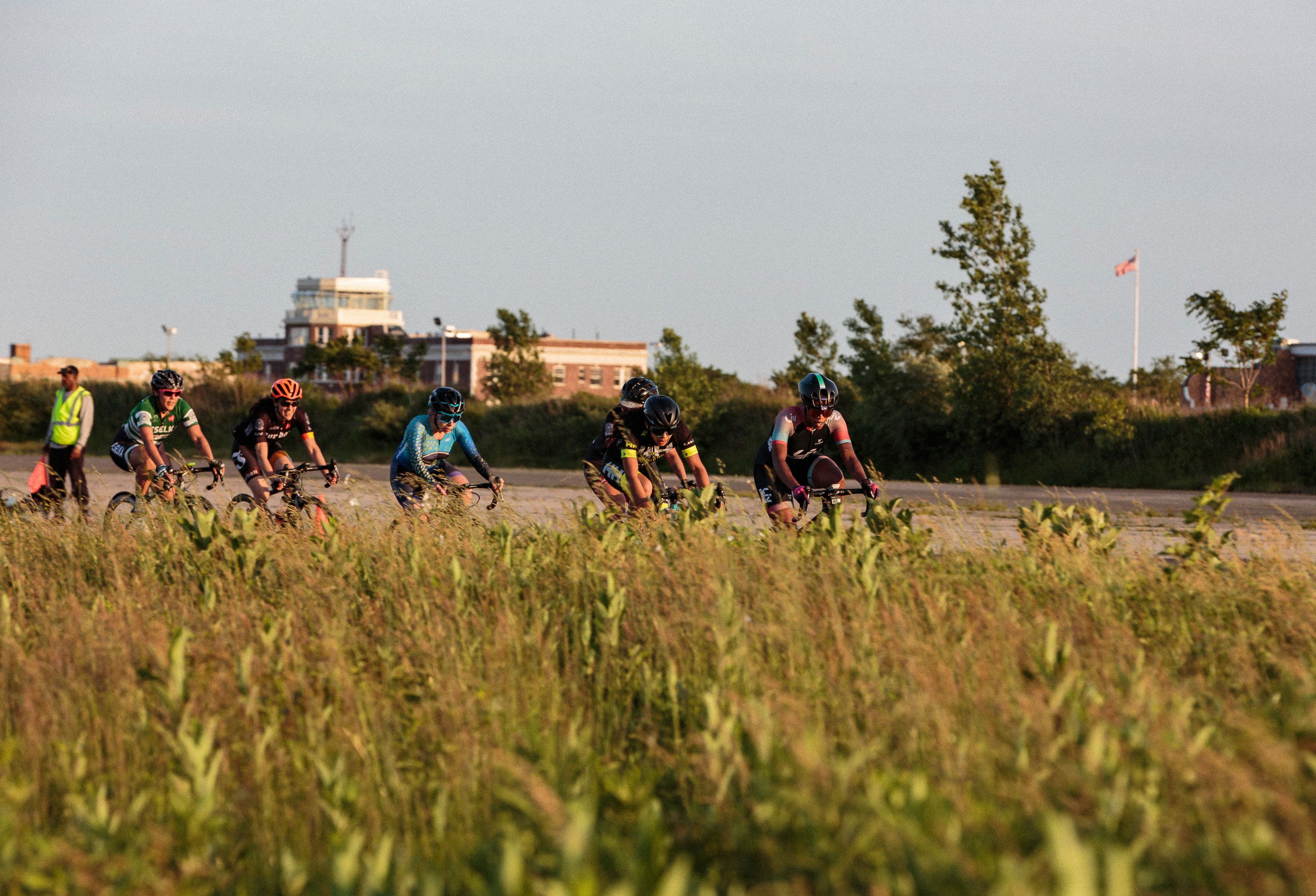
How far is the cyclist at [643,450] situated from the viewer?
9664 millimetres

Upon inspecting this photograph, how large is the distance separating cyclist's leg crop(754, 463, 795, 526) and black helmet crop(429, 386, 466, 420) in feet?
8.23

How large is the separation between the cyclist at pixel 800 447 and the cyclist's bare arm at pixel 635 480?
958 millimetres

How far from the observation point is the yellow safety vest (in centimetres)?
1414

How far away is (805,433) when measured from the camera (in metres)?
10.3

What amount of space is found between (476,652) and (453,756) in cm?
131

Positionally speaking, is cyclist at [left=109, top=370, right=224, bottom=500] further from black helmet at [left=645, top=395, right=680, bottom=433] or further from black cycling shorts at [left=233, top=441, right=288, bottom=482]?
black helmet at [left=645, top=395, right=680, bottom=433]

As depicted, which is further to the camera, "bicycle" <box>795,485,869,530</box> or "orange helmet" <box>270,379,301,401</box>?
"orange helmet" <box>270,379,301,401</box>

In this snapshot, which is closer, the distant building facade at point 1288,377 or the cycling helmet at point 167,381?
the cycling helmet at point 167,381

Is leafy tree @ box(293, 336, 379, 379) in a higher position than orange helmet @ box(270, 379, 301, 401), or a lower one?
higher

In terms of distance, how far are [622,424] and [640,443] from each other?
33cm

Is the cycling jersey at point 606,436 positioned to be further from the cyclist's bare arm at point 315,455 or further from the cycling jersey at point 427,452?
the cyclist's bare arm at point 315,455

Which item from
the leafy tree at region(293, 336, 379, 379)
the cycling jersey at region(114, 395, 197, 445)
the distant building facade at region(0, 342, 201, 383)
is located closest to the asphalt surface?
the cycling jersey at region(114, 395, 197, 445)

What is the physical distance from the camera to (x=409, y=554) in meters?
7.98

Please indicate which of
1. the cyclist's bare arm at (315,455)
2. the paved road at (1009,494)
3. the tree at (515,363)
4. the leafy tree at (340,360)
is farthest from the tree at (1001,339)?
the leafy tree at (340,360)
